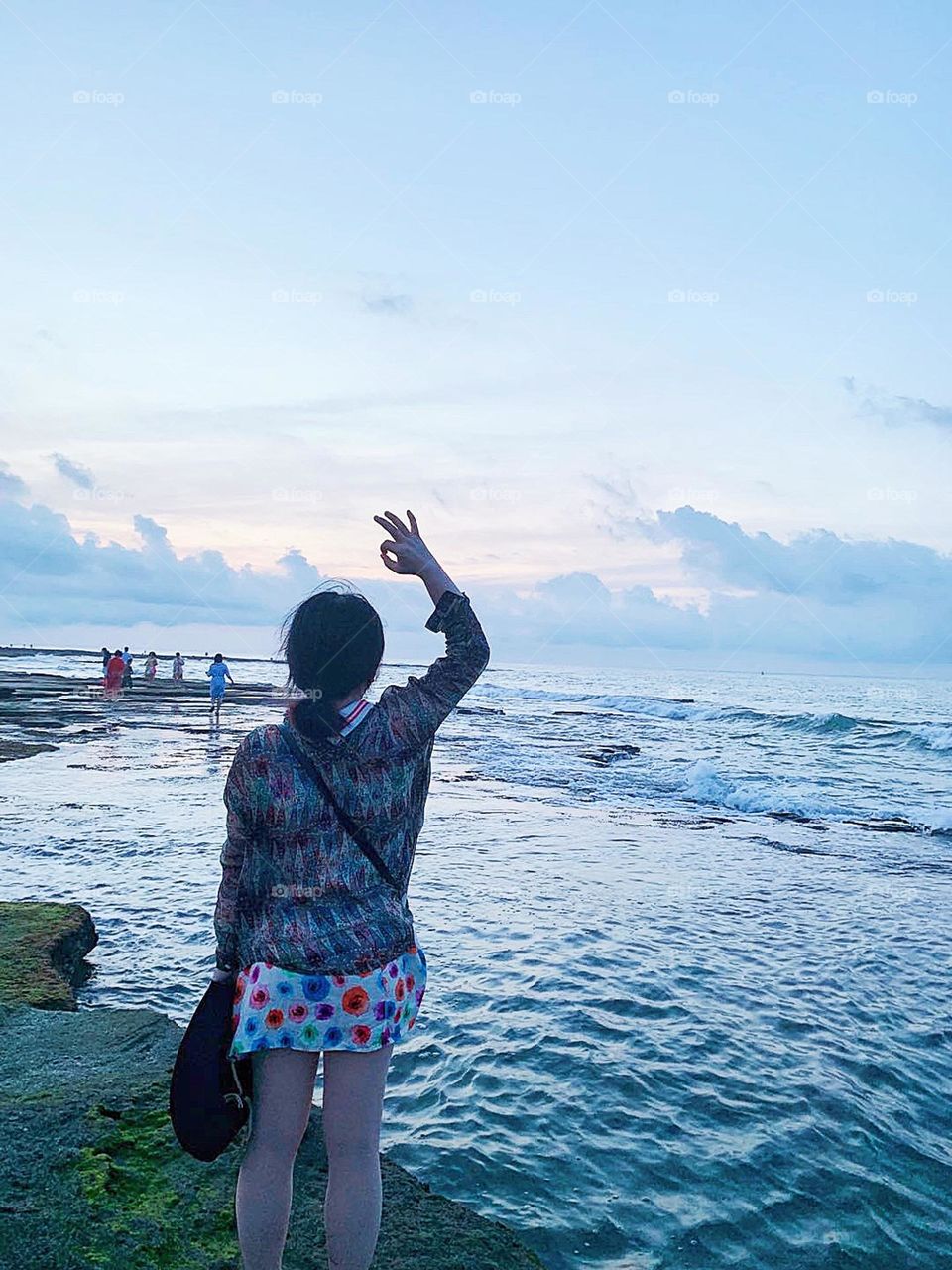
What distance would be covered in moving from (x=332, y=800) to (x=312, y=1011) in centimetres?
58

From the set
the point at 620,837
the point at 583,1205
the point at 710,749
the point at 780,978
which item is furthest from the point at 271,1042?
the point at 710,749

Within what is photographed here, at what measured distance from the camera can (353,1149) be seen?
263 cm

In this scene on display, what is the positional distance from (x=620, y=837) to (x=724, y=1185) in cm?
983

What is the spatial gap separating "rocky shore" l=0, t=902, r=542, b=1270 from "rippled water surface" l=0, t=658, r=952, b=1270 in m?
0.56

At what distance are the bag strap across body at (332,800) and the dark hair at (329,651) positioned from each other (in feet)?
0.20

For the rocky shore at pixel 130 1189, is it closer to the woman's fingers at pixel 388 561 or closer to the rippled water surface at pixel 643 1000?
the rippled water surface at pixel 643 1000

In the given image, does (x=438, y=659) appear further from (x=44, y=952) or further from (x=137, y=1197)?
(x=44, y=952)

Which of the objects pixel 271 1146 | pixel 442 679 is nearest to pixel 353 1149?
pixel 271 1146

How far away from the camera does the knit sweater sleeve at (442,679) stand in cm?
279

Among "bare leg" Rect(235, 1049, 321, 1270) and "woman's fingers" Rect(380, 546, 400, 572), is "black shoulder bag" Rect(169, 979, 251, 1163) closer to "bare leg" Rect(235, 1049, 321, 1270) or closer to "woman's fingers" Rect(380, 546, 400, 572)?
"bare leg" Rect(235, 1049, 321, 1270)

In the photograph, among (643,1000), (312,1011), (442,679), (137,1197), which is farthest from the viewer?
(643,1000)

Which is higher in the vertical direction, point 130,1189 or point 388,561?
point 388,561

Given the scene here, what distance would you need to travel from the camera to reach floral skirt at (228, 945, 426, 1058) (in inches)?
101

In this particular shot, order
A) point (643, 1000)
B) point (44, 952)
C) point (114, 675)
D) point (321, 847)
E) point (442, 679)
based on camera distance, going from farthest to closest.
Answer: point (114, 675) → point (643, 1000) → point (44, 952) → point (442, 679) → point (321, 847)
